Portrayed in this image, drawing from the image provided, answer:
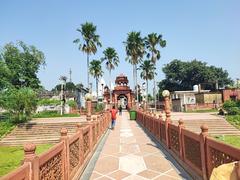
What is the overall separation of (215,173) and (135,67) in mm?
44034

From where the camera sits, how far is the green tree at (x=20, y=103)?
98.0 ft

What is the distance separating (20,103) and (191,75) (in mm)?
58640

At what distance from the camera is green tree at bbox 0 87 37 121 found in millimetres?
29875

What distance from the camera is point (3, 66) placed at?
38.6 metres

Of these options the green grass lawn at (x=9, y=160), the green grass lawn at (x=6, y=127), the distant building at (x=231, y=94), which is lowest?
the green grass lawn at (x=9, y=160)

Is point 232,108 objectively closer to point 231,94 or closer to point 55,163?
point 231,94

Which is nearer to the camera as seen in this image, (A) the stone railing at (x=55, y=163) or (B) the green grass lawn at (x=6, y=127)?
(A) the stone railing at (x=55, y=163)

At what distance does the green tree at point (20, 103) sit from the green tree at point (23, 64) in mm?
11064

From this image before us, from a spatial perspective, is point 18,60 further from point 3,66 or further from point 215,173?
point 215,173

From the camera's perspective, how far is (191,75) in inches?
3041

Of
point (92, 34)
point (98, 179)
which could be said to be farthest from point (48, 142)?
point (92, 34)

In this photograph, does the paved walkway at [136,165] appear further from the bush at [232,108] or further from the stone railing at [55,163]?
the bush at [232,108]

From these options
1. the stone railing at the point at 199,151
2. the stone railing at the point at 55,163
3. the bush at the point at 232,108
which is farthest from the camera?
the bush at the point at 232,108

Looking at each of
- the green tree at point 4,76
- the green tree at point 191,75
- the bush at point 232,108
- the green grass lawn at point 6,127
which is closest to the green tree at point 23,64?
the green tree at point 4,76
